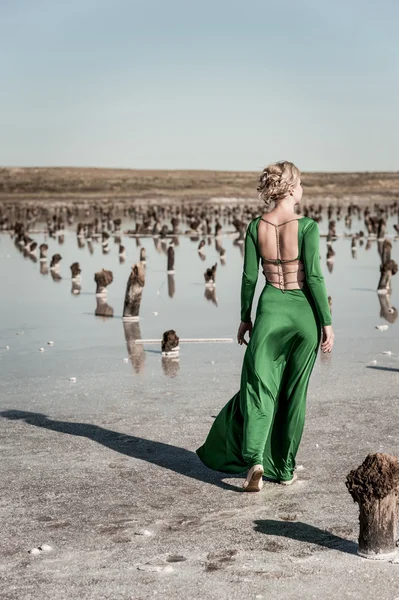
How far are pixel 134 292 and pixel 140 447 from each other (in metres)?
10.2

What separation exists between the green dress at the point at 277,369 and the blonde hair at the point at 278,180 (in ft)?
0.83

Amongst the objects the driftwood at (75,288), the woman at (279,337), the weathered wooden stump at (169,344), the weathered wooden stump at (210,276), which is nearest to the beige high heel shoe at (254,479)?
the woman at (279,337)

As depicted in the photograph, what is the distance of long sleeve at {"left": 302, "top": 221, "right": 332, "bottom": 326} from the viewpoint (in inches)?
315

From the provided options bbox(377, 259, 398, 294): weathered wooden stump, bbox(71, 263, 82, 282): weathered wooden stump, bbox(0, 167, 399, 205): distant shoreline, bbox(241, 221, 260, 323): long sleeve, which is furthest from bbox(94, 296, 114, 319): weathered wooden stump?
bbox(0, 167, 399, 205): distant shoreline

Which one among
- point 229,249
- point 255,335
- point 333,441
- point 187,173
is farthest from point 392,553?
point 187,173

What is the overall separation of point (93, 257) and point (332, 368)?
2511 cm

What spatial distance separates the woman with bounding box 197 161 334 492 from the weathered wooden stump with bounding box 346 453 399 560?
153 cm

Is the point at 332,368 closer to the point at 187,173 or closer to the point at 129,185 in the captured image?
the point at 129,185

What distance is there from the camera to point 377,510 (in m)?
6.45

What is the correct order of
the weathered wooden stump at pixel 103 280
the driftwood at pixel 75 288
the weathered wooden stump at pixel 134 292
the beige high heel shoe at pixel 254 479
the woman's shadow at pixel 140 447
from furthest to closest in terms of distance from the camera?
1. the driftwood at pixel 75 288
2. the weathered wooden stump at pixel 103 280
3. the weathered wooden stump at pixel 134 292
4. the woman's shadow at pixel 140 447
5. the beige high heel shoe at pixel 254 479

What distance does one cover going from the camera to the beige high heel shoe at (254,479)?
7891 mm

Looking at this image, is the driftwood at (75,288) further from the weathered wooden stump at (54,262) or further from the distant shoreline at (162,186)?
the distant shoreline at (162,186)

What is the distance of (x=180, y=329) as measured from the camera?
18.8 m

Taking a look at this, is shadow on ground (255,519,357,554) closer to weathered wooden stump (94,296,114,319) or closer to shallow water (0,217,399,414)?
shallow water (0,217,399,414)
